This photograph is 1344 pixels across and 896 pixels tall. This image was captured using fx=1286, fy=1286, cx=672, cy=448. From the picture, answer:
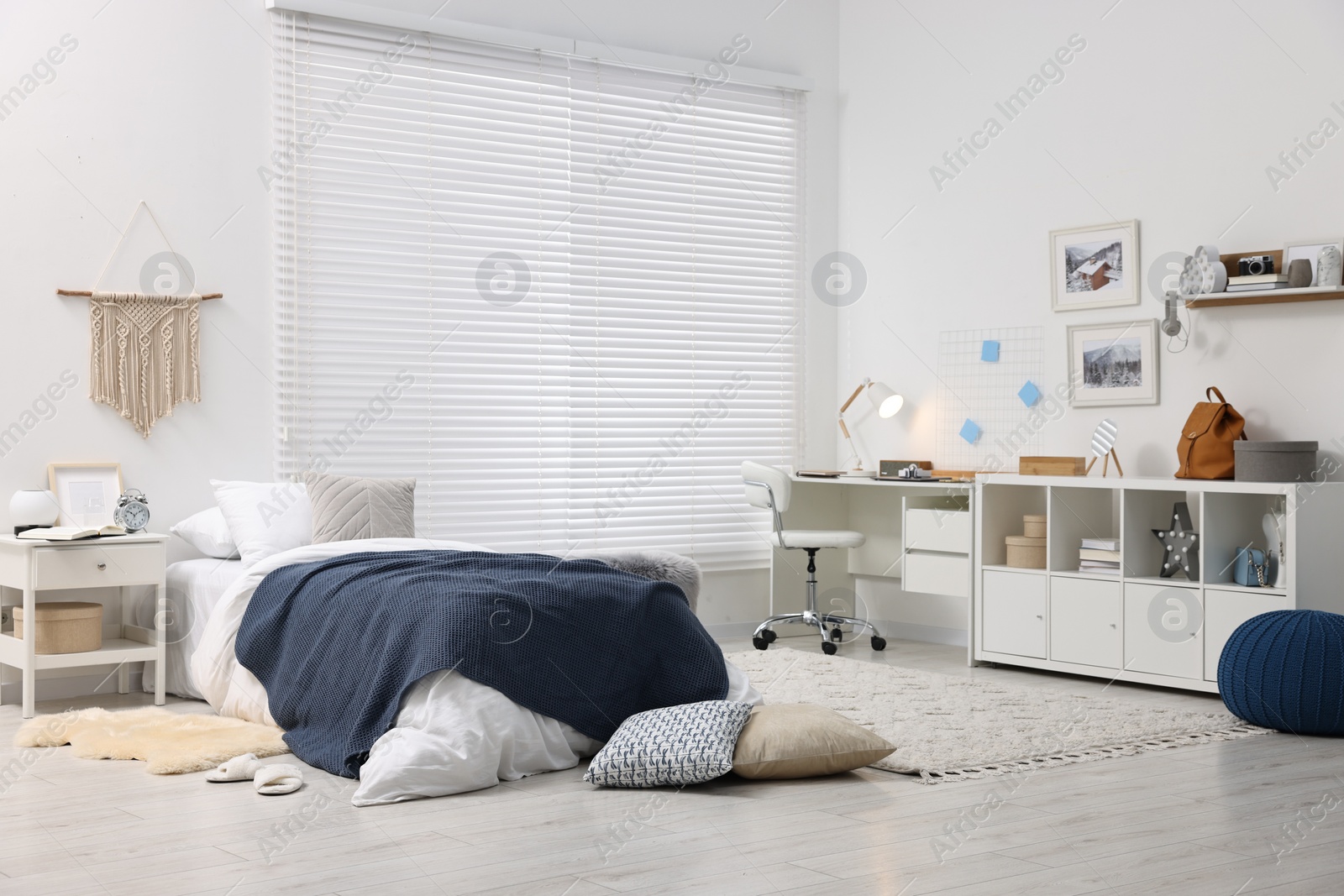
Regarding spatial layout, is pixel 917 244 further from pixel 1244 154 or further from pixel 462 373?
pixel 462 373

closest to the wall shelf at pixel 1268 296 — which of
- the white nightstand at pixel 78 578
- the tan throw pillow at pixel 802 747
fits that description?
the tan throw pillow at pixel 802 747

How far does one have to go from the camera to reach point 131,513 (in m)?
4.65

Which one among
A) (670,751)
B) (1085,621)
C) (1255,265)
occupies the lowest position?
(670,751)

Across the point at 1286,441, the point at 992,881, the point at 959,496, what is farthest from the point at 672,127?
the point at 992,881

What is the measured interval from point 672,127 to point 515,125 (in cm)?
87

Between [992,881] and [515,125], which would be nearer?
[992,881]

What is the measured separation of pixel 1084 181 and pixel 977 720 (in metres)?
2.63

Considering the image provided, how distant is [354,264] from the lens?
18.0 ft

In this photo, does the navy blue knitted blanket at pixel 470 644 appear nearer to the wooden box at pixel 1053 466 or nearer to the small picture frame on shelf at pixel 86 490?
the small picture frame on shelf at pixel 86 490

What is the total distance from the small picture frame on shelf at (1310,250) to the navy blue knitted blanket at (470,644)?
264cm

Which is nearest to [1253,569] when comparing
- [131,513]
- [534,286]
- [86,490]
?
[534,286]

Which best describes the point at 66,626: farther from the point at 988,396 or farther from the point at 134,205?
the point at 988,396

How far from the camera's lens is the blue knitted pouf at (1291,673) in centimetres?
394

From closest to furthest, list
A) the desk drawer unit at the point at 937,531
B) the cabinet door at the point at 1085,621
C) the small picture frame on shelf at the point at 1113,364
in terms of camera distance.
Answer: the cabinet door at the point at 1085,621, the small picture frame on shelf at the point at 1113,364, the desk drawer unit at the point at 937,531
